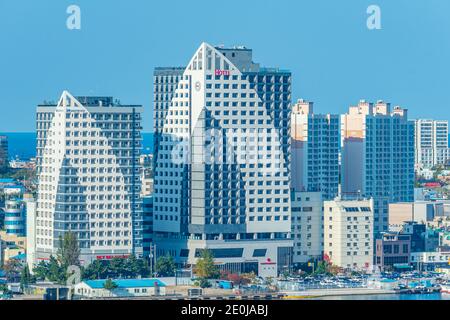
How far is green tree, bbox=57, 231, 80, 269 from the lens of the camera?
20562 millimetres

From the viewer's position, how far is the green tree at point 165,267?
2050 cm

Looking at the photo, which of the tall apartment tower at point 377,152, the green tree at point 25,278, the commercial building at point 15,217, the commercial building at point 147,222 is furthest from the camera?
the tall apartment tower at point 377,152

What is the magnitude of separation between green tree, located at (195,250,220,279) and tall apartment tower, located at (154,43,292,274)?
11.5 inches

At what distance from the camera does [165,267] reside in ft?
68.0

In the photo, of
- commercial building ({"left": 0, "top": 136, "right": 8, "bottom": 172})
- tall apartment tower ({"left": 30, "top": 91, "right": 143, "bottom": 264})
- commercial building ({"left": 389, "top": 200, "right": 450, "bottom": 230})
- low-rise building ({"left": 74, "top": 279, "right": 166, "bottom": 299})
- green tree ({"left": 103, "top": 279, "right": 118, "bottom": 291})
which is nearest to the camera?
low-rise building ({"left": 74, "top": 279, "right": 166, "bottom": 299})

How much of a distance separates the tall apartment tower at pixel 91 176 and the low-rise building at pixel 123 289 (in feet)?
6.91

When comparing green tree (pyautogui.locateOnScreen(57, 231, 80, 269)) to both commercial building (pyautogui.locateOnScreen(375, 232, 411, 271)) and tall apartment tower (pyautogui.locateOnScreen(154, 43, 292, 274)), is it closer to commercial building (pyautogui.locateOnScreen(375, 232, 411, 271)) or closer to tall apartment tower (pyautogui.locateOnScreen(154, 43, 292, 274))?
tall apartment tower (pyautogui.locateOnScreen(154, 43, 292, 274))

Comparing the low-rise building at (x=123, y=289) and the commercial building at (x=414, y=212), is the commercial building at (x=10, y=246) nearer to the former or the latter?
the low-rise building at (x=123, y=289)

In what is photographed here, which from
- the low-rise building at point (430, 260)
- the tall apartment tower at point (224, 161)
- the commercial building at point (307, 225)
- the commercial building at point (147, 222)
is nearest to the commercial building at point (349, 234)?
the commercial building at point (307, 225)

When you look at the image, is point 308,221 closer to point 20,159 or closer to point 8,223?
point 8,223

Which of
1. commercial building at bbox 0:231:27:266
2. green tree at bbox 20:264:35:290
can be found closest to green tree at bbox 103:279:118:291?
green tree at bbox 20:264:35:290

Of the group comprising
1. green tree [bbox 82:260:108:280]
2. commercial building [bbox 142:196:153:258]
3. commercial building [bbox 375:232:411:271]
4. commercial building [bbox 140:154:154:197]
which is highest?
commercial building [bbox 140:154:154:197]
